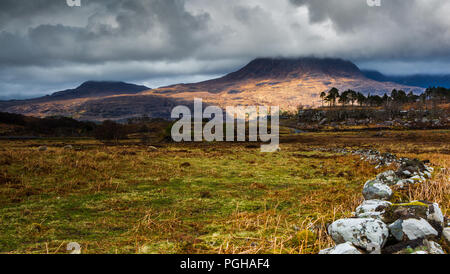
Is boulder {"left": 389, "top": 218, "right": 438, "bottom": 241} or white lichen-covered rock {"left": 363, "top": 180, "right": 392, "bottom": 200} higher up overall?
boulder {"left": 389, "top": 218, "right": 438, "bottom": 241}

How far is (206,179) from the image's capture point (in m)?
19.1

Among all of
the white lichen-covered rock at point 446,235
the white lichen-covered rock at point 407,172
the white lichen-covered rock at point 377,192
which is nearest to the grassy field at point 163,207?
the white lichen-covered rock at point 377,192

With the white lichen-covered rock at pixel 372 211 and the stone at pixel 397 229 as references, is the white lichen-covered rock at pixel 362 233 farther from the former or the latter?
the white lichen-covered rock at pixel 372 211

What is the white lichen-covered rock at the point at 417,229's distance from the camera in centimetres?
530

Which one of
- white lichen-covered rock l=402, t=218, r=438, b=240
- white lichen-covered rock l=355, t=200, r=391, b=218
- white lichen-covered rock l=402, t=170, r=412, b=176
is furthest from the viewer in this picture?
white lichen-covered rock l=402, t=170, r=412, b=176

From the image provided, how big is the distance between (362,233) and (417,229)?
1.13 metres

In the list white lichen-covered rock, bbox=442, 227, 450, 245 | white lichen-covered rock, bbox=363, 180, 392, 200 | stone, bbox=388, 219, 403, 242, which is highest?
stone, bbox=388, 219, 403, 242

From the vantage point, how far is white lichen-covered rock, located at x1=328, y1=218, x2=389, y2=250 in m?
5.20

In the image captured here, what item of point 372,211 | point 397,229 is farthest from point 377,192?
point 397,229

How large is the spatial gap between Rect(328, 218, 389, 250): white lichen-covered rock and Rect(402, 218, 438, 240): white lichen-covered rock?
1.19 ft

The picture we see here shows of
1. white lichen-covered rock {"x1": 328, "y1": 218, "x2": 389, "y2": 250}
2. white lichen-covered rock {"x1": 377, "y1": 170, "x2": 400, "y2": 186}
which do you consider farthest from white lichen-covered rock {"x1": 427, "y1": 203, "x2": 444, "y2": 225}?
white lichen-covered rock {"x1": 377, "y1": 170, "x2": 400, "y2": 186}

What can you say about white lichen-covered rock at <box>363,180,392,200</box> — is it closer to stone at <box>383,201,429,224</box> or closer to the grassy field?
the grassy field

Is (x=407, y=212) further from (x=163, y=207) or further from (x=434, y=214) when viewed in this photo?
(x=163, y=207)
